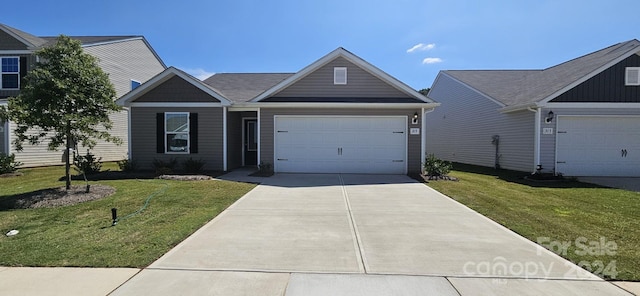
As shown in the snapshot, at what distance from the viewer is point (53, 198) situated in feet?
23.6

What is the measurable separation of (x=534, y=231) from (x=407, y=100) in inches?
301

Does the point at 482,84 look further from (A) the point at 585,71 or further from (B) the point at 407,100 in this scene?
(B) the point at 407,100

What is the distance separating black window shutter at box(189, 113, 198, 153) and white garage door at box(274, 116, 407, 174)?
124 inches

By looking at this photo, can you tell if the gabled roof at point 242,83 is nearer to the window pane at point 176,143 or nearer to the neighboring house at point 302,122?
the neighboring house at point 302,122

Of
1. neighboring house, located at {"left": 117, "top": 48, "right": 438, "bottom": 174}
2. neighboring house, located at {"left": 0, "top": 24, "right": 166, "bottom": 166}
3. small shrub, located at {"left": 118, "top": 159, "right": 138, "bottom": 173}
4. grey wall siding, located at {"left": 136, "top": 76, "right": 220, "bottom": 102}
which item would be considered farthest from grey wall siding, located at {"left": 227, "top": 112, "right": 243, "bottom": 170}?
neighboring house, located at {"left": 0, "top": 24, "right": 166, "bottom": 166}

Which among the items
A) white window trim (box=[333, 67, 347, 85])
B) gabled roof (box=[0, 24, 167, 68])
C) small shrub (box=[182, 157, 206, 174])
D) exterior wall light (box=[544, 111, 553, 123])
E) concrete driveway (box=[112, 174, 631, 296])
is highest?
gabled roof (box=[0, 24, 167, 68])

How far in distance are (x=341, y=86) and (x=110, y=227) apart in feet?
30.5

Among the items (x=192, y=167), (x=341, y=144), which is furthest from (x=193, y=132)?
(x=341, y=144)

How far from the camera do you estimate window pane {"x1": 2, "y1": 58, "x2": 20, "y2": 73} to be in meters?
15.1

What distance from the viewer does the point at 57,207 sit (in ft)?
22.0

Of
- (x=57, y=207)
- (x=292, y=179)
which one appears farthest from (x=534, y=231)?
(x=57, y=207)

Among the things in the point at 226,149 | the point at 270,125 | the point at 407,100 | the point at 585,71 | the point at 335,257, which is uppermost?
the point at 585,71

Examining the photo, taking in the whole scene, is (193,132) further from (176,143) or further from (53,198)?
(53,198)

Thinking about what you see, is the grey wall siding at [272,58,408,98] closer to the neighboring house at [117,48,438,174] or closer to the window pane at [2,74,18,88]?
the neighboring house at [117,48,438,174]
